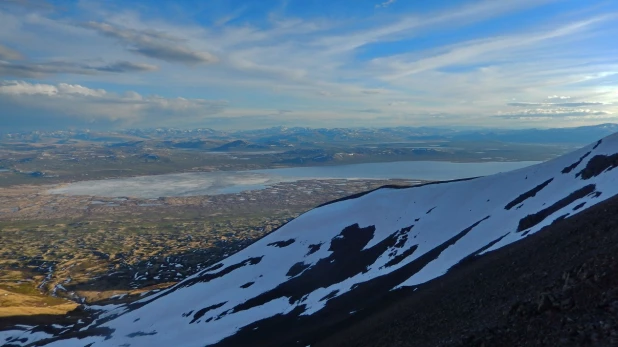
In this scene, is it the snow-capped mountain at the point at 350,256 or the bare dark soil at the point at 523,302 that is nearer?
the bare dark soil at the point at 523,302

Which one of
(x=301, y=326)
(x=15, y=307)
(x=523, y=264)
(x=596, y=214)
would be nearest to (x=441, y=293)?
(x=523, y=264)

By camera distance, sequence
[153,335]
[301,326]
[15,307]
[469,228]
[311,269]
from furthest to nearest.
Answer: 1. [15,307]
2. [311,269]
3. [153,335]
4. [469,228]
5. [301,326]

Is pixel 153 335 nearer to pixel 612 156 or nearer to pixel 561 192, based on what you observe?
pixel 561 192

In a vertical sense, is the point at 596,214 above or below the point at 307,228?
above

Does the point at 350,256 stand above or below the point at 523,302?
below

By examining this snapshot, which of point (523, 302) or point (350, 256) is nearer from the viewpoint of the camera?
point (523, 302)
